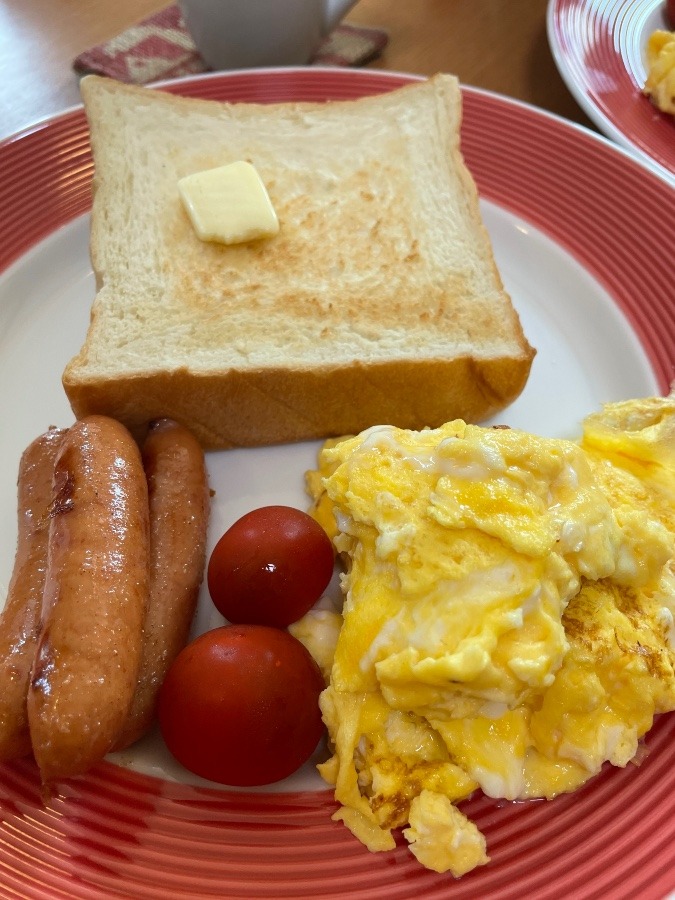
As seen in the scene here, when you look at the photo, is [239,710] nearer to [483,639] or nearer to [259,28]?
[483,639]

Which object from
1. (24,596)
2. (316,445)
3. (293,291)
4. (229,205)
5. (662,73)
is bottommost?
(316,445)

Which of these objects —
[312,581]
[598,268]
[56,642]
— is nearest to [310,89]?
[598,268]

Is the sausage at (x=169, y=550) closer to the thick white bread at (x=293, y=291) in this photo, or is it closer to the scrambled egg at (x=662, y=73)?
the thick white bread at (x=293, y=291)

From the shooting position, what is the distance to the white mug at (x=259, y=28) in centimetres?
264

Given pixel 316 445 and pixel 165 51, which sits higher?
pixel 165 51

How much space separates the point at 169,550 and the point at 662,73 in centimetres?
253

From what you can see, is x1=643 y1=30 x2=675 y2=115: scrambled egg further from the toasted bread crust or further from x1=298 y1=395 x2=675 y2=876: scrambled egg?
x1=298 y1=395 x2=675 y2=876: scrambled egg

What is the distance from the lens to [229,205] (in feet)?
6.81

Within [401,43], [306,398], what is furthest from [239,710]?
[401,43]

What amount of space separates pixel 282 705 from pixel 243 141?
188 centimetres

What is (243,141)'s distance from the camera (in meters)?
2.39

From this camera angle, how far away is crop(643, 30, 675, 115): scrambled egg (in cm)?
259

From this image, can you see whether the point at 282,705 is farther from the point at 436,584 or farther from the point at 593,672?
the point at 593,672

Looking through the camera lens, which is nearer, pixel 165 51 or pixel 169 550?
pixel 169 550
